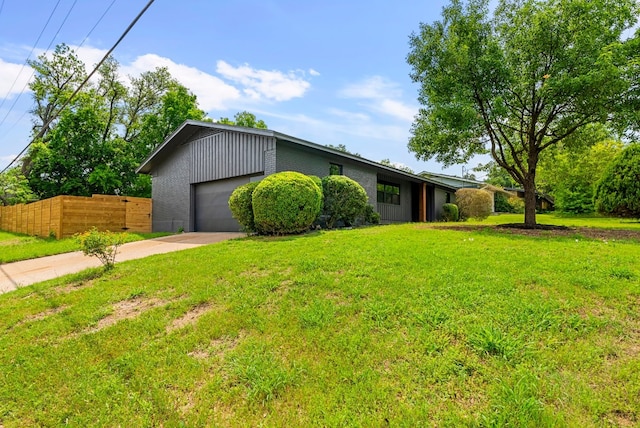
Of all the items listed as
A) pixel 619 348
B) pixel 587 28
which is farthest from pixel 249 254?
pixel 587 28

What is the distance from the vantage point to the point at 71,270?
23.2 ft

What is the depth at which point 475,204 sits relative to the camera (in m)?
21.2

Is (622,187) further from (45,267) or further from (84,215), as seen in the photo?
(84,215)

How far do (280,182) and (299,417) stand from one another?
23.9ft

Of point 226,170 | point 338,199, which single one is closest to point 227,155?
point 226,170

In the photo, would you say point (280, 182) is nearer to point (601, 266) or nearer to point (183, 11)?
point (183, 11)

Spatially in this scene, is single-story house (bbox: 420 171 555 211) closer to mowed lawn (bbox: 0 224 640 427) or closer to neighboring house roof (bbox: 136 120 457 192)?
neighboring house roof (bbox: 136 120 457 192)

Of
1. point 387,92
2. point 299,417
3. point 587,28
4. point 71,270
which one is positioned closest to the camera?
point 299,417

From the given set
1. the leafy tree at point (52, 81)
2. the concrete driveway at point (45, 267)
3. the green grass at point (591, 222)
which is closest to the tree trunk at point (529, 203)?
the green grass at point (591, 222)

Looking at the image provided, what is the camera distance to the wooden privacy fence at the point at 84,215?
1333cm

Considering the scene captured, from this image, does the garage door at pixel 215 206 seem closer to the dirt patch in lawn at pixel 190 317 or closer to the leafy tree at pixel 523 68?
the leafy tree at pixel 523 68

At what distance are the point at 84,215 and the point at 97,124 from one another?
36.0ft

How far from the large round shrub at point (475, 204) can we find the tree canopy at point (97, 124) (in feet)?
64.9

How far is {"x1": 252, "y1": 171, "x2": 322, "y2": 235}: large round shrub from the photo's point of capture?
896 centimetres
